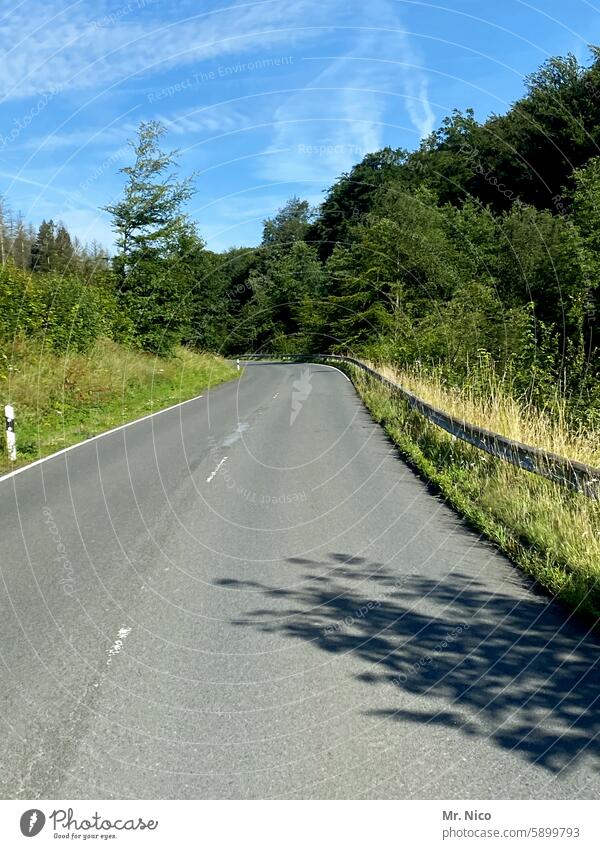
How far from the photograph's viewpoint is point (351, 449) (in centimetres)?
1402

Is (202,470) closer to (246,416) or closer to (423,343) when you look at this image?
(246,416)

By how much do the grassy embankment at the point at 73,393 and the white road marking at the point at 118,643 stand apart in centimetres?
881

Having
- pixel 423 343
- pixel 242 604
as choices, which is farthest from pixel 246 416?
pixel 242 604

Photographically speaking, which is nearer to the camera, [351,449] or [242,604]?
[242,604]

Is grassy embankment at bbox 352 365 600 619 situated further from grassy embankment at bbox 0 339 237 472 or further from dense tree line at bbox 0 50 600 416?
grassy embankment at bbox 0 339 237 472

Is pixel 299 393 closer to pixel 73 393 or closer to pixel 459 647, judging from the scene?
pixel 73 393

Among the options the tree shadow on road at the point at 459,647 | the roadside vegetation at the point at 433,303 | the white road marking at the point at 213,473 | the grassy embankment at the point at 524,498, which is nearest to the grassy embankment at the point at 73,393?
the roadside vegetation at the point at 433,303

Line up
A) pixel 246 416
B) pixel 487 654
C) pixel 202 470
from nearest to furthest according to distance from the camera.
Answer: pixel 487 654 < pixel 202 470 < pixel 246 416

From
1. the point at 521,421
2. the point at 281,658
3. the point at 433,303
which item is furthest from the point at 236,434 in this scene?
the point at 433,303

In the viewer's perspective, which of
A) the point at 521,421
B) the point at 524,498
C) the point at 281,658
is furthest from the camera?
the point at 521,421

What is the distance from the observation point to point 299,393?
2944 centimetres

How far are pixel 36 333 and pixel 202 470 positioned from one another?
12.6 metres

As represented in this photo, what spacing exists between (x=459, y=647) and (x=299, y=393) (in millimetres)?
24766
